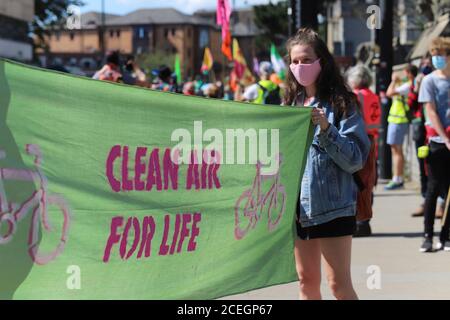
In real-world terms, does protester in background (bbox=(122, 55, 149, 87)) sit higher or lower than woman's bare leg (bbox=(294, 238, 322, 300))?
higher

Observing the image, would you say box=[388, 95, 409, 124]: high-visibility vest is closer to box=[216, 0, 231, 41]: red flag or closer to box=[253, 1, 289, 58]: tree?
box=[216, 0, 231, 41]: red flag

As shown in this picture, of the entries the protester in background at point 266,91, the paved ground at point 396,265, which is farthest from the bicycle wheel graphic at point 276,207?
the protester in background at point 266,91

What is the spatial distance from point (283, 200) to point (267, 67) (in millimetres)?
9442

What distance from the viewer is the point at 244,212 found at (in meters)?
5.00

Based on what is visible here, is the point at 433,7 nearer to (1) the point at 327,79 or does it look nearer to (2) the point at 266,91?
(2) the point at 266,91

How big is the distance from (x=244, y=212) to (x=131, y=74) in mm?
7235

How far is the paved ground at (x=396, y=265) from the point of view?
6.68m

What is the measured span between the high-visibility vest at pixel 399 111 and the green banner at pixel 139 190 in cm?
920

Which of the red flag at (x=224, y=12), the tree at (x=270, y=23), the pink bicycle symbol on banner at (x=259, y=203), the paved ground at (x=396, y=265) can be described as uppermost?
the tree at (x=270, y=23)

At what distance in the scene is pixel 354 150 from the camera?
4.73 meters

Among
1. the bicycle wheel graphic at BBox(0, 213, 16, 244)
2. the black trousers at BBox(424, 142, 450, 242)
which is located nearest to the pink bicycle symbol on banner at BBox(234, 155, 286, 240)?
the bicycle wheel graphic at BBox(0, 213, 16, 244)

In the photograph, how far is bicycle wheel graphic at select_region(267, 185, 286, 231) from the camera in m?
5.02

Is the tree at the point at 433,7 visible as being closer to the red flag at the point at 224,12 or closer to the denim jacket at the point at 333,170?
the red flag at the point at 224,12

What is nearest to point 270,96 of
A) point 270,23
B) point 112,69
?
point 112,69
